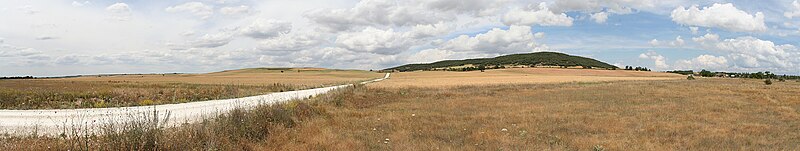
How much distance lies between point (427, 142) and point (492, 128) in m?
3.75

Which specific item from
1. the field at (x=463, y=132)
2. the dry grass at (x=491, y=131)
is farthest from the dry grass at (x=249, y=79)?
the field at (x=463, y=132)

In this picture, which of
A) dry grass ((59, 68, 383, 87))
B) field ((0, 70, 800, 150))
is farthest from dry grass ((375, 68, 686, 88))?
field ((0, 70, 800, 150))

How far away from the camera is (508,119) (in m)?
19.3

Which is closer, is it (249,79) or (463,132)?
(463,132)

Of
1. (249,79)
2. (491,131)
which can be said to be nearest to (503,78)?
(249,79)

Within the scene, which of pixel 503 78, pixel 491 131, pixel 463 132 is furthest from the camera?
pixel 503 78

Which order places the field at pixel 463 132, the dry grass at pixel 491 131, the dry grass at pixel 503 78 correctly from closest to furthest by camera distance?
the field at pixel 463 132 < the dry grass at pixel 491 131 < the dry grass at pixel 503 78

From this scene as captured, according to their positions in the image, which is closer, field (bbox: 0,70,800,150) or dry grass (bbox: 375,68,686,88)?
field (bbox: 0,70,800,150)

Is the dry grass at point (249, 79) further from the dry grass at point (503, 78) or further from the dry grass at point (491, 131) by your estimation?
the dry grass at point (491, 131)

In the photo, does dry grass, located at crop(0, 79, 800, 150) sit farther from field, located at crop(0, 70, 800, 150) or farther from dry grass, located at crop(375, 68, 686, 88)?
dry grass, located at crop(375, 68, 686, 88)

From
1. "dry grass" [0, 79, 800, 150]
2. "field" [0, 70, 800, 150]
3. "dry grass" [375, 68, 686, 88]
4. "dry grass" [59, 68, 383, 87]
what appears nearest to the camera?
"field" [0, 70, 800, 150]

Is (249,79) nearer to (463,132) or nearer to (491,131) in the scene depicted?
(463,132)

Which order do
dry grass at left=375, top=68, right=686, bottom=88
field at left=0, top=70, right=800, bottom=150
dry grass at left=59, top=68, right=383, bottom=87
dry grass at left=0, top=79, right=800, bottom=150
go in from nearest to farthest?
field at left=0, top=70, right=800, bottom=150 → dry grass at left=0, top=79, right=800, bottom=150 → dry grass at left=375, top=68, right=686, bottom=88 → dry grass at left=59, top=68, right=383, bottom=87

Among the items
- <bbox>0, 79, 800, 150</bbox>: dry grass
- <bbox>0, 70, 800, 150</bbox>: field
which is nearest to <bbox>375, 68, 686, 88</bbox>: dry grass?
<bbox>0, 79, 800, 150</bbox>: dry grass
